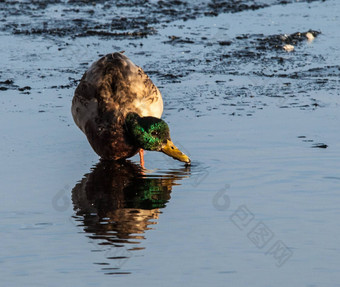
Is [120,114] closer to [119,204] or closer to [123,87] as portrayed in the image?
[123,87]

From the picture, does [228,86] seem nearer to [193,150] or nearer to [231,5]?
[193,150]

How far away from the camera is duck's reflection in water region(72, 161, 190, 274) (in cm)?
598

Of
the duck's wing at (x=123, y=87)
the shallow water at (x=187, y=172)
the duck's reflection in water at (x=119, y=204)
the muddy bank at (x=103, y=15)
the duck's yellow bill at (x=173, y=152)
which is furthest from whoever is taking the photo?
the muddy bank at (x=103, y=15)

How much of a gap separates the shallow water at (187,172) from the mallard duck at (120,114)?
0.23 m

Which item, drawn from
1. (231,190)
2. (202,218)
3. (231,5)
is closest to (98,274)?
(202,218)

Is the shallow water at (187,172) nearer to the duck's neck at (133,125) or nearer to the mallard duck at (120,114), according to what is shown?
the mallard duck at (120,114)

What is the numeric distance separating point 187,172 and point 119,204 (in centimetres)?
102

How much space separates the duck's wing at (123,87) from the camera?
8.23 metres

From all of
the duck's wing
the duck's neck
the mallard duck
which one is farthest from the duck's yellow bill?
the duck's wing

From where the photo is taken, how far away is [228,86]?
10742 mm

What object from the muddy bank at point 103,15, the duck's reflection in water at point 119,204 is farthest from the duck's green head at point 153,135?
the muddy bank at point 103,15

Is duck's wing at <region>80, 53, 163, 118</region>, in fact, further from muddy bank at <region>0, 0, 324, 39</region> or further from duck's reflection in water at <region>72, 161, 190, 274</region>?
muddy bank at <region>0, 0, 324, 39</region>

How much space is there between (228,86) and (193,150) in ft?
8.29

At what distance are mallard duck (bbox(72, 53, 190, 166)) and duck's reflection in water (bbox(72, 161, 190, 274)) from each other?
0.22 m
